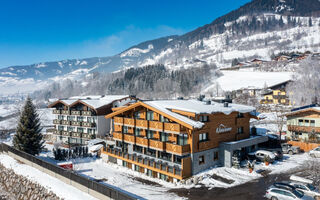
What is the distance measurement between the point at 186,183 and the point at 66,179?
14.7 metres

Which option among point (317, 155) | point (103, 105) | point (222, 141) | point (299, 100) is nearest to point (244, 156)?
point (222, 141)

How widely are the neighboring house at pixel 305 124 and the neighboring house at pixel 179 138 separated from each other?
7.52m

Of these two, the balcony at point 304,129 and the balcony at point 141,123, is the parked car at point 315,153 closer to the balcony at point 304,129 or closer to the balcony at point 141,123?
the balcony at point 304,129

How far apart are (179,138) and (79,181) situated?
12.5m

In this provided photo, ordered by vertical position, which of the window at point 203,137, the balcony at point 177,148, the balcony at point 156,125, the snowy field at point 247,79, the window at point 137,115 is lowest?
the balcony at point 177,148

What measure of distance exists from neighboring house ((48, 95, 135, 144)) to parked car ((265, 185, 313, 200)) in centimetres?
3688

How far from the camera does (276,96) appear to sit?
292 feet

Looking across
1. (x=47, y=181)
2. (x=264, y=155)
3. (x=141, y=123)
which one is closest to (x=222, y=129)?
(x=264, y=155)

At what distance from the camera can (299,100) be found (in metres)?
79.9

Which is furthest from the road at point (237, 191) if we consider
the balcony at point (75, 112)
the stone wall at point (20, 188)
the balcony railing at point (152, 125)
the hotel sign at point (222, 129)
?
the balcony at point (75, 112)

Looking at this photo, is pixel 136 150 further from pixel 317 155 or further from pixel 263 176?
pixel 317 155

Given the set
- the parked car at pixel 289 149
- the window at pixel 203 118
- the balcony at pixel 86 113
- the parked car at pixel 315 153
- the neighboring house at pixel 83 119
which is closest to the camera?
the window at pixel 203 118

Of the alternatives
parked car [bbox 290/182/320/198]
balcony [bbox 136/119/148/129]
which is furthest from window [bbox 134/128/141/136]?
parked car [bbox 290/182/320/198]

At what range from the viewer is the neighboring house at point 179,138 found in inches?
1157
